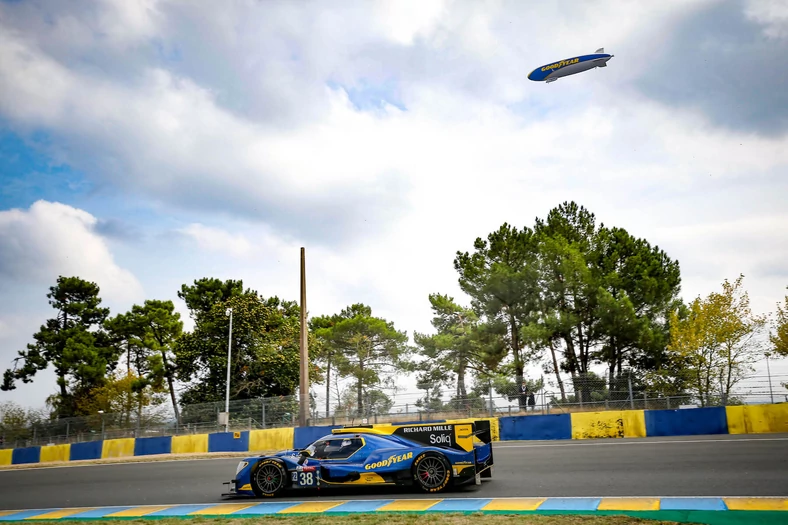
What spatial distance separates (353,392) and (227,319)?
51.7ft

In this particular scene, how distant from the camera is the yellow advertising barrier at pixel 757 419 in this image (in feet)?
66.2

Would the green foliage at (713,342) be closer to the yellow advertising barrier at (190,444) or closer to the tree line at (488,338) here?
the tree line at (488,338)

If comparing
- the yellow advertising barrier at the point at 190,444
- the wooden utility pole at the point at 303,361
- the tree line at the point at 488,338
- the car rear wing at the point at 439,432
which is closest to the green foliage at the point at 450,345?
the tree line at the point at 488,338

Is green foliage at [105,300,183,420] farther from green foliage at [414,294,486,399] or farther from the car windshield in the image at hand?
the car windshield

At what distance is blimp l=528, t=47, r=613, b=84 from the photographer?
36.8 meters

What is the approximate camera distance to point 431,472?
11234mm

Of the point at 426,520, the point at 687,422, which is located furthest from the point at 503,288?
the point at 426,520

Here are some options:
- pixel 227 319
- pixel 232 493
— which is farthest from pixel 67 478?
pixel 227 319

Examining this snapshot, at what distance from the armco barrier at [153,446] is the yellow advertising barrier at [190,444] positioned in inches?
11.8

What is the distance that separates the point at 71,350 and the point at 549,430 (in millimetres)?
50761

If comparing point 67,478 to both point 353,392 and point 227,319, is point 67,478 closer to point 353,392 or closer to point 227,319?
point 227,319

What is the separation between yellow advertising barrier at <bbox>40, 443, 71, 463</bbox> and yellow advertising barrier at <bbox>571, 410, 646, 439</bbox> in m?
22.2

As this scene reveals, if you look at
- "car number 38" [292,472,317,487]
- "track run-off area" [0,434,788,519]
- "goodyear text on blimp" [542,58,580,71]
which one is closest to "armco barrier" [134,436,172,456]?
"track run-off area" [0,434,788,519]

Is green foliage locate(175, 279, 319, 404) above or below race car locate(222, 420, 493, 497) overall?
above
